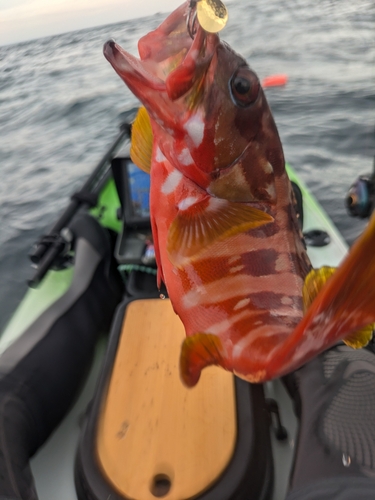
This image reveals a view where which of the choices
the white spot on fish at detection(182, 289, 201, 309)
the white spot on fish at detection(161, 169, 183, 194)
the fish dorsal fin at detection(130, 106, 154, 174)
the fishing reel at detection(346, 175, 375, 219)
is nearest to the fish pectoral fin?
the white spot on fish at detection(182, 289, 201, 309)

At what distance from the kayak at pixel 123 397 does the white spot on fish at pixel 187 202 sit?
1046 millimetres

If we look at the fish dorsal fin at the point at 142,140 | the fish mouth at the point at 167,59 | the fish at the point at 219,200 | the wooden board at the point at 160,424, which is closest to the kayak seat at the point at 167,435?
the wooden board at the point at 160,424

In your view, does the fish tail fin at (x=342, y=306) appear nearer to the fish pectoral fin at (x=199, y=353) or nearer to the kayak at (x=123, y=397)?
the fish pectoral fin at (x=199, y=353)

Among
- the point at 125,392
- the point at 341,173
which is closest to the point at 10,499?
the point at 125,392

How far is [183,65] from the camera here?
84cm

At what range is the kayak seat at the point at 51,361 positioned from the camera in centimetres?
157

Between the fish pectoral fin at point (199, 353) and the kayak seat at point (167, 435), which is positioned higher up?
the fish pectoral fin at point (199, 353)

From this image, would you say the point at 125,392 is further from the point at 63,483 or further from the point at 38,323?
the point at 38,323

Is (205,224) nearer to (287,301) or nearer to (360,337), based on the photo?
(287,301)

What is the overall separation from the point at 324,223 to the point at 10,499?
9.77ft

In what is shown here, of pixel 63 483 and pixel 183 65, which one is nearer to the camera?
pixel 183 65

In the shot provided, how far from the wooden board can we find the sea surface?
139 cm

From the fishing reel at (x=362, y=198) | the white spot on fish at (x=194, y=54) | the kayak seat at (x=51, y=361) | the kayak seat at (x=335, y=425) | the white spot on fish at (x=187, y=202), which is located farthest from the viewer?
the fishing reel at (x=362, y=198)

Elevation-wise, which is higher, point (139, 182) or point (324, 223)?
point (139, 182)
